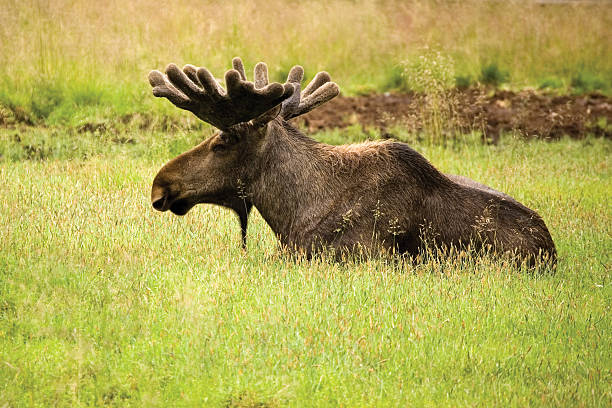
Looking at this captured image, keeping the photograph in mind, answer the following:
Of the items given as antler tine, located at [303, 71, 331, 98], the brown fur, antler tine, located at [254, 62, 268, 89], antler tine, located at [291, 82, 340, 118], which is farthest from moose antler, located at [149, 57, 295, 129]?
antler tine, located at [303, 71, 331, 98]

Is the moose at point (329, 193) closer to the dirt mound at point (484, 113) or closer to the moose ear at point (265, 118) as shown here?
the moose ear at point (265, 118)

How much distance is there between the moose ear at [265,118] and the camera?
6.73m

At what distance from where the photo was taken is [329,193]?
22.6 ft

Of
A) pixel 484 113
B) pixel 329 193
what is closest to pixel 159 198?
pixel 329 193

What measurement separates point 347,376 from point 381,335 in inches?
22.9

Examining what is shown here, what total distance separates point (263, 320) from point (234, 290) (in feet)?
1.92

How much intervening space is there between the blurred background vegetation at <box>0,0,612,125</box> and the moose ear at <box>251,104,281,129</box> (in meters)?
5.57

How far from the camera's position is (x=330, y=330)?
5.52 metres

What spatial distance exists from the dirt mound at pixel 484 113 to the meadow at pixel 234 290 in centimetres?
30

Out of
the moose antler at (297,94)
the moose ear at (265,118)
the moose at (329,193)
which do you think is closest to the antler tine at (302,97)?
the moose antler at (297,94)

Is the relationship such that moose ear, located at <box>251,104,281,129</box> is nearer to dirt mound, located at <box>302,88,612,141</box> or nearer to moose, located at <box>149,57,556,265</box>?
moose, located at <box>149,57,556,265</box>

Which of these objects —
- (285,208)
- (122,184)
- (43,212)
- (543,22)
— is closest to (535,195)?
(285,208)

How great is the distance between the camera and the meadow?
4840 millimetres

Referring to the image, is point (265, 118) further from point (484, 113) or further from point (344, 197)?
point (484, 113)
